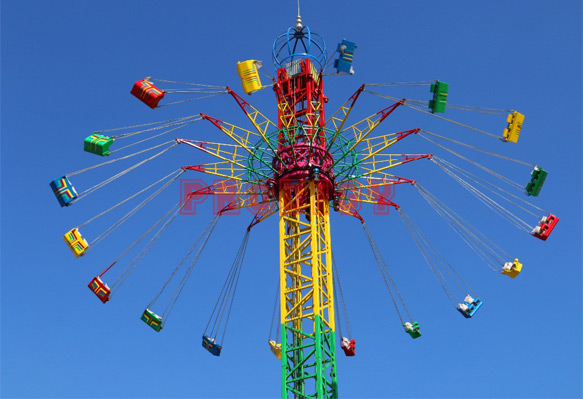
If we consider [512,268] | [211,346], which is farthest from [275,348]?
[512,268]

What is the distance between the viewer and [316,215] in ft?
155

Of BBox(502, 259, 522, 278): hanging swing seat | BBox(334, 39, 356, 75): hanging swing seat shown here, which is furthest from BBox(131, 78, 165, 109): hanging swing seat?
BBox(502, 259, 522, 278): hanging swing seat

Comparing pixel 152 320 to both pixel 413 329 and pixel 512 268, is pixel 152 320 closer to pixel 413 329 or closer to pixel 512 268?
pixel 413 329

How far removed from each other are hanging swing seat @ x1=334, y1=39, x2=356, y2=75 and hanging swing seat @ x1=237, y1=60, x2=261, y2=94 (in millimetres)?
4551

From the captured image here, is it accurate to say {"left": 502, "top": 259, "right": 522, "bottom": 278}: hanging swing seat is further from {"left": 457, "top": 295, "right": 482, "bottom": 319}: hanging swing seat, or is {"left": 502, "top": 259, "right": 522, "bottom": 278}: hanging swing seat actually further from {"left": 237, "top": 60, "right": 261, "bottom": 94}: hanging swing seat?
{"left": 237, "top": 60, "right": 261, "bottom": 94}: hanging swing seat

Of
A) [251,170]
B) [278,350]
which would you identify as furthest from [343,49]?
[278,350]

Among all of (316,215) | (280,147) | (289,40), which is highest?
(289,40)

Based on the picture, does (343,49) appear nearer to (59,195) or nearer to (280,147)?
(280,147)

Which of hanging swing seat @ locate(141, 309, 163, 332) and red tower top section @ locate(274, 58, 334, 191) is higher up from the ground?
red tower top section @ locate(274, 58, 334, 191)

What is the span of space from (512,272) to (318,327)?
1138cm

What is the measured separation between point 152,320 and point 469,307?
59.4 feet

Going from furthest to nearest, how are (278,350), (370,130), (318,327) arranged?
(278,350), (370,130), (318,327)

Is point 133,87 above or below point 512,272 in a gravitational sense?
above

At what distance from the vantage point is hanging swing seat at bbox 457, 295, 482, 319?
154 ft
